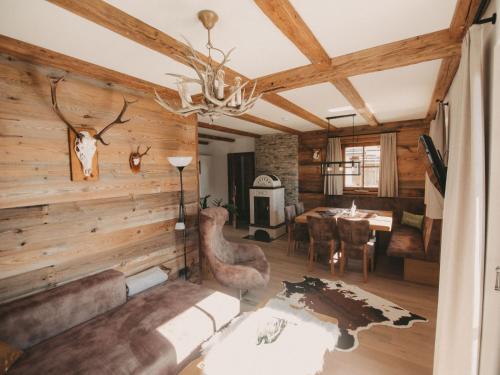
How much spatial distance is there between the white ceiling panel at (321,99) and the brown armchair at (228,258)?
178cm

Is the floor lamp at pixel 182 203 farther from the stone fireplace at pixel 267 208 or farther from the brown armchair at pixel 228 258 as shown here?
the stone fireplace at pixel 267 208

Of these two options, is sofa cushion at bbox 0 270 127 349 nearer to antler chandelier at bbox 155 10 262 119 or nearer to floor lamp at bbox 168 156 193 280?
floor lamp at bbox 168 156 193 280

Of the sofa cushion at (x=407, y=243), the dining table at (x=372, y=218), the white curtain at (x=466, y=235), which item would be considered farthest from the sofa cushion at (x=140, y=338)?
the sofa cushion at (x=407, y=243)

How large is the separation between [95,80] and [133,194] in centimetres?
117

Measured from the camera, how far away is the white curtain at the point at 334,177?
5594 mm

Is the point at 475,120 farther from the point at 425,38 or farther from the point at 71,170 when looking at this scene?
the point at 71,170

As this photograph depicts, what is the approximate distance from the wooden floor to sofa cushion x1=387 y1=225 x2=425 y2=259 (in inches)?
16.7

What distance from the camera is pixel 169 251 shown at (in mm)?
3072

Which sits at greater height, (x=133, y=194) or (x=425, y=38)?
(x=425, y=38)

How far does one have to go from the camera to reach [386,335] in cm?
231

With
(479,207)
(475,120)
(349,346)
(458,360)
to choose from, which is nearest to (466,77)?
(475,120)

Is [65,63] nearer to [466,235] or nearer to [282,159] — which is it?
[466,235]

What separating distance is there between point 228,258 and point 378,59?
262 cm

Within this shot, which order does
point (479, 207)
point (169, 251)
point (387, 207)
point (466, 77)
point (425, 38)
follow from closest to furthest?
point (479, 207) → point (466, 77) → point (425, 38) → point (169, 251) → point (387, 207)
